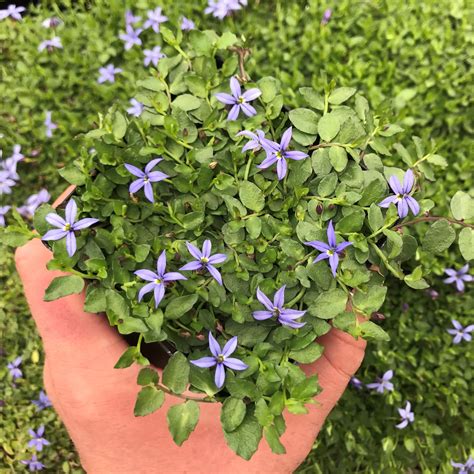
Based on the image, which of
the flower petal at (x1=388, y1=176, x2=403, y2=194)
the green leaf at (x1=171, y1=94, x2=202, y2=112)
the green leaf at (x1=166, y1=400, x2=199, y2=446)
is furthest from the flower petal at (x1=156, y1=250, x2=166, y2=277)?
the flower petal at (x1=388, y1=176, x2=403, y2=194)

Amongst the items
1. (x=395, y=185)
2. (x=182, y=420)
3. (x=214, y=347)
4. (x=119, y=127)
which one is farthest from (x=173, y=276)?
(x=395, y=185)

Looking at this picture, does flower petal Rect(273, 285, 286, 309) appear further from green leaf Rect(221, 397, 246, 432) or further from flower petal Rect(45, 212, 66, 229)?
flower petal Rect(45, 212, 66, 229)

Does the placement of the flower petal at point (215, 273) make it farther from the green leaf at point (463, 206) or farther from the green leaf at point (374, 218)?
the green leaf at point (463, 206)

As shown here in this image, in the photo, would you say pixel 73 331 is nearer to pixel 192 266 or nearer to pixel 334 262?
pixel 192 266

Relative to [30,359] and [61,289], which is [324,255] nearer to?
[61,289]

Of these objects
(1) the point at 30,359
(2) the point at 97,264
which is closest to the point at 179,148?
(2) the point at 97,264

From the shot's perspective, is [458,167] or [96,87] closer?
[458,167]
